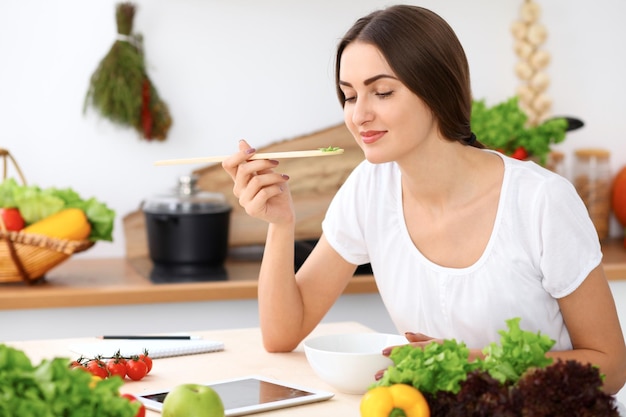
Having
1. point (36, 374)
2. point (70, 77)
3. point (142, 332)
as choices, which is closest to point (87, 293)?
point (142, 332)

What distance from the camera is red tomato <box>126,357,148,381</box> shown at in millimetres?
1533

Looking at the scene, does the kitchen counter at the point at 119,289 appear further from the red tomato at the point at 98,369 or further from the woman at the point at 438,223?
the red tomato at the point at 98,369

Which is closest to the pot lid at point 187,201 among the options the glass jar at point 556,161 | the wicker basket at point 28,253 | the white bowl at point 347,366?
the wicker basket at point 28,253

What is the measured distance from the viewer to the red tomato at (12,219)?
258 centimetres

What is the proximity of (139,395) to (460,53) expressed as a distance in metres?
0.77

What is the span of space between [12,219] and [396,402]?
1.73 m

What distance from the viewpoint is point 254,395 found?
4.73 feet

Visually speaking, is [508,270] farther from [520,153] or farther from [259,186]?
[520,153]

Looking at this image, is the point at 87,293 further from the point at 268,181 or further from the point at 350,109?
the point at 350,109

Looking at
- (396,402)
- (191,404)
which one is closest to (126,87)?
(191,404)

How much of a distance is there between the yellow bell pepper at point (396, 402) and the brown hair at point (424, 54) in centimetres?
64

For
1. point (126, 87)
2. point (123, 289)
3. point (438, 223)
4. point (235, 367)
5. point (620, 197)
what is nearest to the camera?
point (235, 367)

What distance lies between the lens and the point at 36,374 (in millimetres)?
958

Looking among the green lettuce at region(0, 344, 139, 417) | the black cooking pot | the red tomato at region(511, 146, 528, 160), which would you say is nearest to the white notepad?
the green lettuce at region(0, 344, 139, 417)
